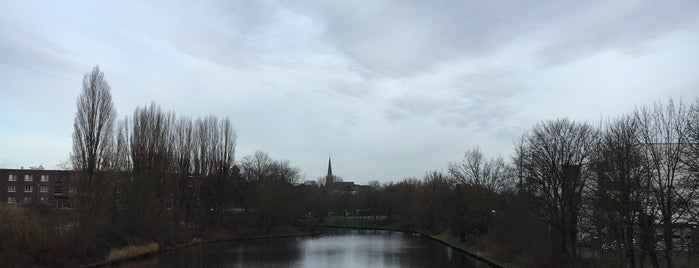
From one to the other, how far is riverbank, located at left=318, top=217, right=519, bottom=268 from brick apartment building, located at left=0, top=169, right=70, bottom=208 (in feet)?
149

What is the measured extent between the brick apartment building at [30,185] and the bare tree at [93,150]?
53346mm

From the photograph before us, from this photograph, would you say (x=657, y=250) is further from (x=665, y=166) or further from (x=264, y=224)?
(x=264, y=224)

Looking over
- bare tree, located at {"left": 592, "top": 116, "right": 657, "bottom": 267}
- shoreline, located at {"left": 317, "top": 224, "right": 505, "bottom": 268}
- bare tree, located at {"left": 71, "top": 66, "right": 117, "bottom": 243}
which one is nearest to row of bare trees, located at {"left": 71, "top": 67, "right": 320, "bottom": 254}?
bare tree, located at {"left": 71, "top": 66, "right": 117, "bottom": 243}

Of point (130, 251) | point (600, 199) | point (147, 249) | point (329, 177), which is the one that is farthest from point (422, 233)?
point (329, 177)

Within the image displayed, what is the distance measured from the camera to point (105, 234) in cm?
3728

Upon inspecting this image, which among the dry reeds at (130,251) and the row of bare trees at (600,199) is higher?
the row of bare trees at (600,199)

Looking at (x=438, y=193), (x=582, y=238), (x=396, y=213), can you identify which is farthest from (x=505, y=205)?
(x=396, y=213)

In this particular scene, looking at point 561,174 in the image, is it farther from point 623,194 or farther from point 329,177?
point 329,177

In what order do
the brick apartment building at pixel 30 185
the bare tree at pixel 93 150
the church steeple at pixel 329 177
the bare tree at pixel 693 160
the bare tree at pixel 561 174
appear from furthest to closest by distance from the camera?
1. the church steeple at pixel 329 177
2. the brick apartment building at pixel 30 185
3. the bare tree at pixel 93 150
4. the bare tree at pixel 561 174
5. the bare tree at pixel 693 160

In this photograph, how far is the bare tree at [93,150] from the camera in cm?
3478

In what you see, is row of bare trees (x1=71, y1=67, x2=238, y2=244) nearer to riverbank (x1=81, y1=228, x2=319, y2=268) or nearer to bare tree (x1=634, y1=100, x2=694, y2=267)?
riverbank (x1=81, y1=228, x2=319, y2=268)

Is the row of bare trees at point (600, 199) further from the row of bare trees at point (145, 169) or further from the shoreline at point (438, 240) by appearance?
the row of bare trees at point (145, 169)

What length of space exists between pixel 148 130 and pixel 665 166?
42.7m

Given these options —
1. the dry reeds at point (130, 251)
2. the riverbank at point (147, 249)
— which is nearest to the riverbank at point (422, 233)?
the riverbank at point (147, 249)
